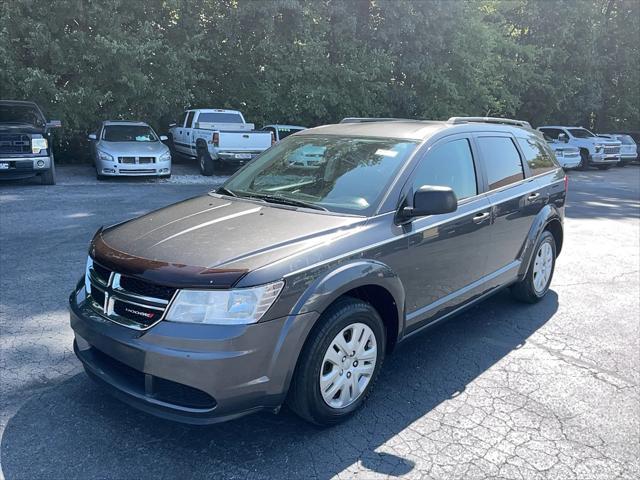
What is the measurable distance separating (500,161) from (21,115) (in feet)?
38.7

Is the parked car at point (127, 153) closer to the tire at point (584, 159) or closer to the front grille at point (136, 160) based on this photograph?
the front grille at point (136, 160)

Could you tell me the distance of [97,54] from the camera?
52.7ft

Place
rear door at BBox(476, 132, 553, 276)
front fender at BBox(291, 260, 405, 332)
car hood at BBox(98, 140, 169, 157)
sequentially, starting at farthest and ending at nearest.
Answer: car hood at BBox(98, 140, 169, 157) → rear door at BBox(476, 132, 553, 276) → front fender at BBox(291, 260, 405, 332)

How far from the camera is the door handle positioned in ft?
14.4

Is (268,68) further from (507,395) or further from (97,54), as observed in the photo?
(507,395)

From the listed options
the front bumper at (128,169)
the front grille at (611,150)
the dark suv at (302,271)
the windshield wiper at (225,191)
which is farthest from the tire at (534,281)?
the front grille at (611,150)

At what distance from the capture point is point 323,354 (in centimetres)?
318

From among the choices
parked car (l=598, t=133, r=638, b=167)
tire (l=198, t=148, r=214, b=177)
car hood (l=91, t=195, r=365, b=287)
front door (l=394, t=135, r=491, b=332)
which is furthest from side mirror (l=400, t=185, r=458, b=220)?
parked car (l=598, t=133, r=638, b=167)

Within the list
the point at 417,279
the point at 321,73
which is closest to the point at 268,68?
the point at 321,73

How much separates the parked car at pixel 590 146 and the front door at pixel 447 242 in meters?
20.8

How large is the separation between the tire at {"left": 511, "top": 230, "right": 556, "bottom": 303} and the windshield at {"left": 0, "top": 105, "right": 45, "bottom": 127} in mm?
11484

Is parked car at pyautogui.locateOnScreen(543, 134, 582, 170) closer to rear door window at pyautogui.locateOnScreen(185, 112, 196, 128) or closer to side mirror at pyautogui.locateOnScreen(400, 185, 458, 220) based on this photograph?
rear door window at pyautogui.locateOnScreen(185, 112, 196, 128)

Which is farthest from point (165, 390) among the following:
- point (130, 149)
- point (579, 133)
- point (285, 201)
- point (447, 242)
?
point (579, 133)

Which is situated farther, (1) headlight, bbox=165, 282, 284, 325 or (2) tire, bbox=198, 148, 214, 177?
(2) tire, bbox=198, 148, 214, 177
